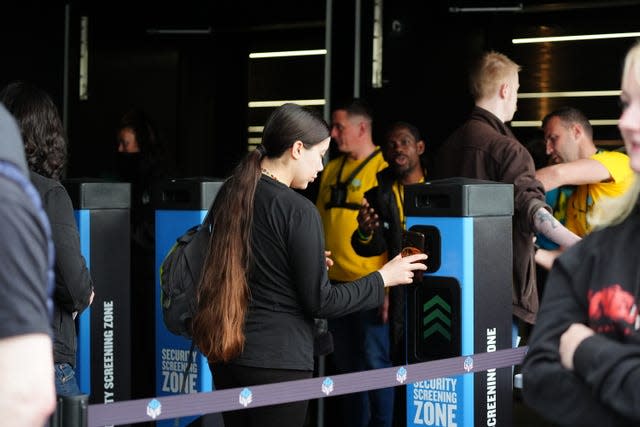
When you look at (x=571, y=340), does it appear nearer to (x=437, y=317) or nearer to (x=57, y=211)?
(x=57, y=211)

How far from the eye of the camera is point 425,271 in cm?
376

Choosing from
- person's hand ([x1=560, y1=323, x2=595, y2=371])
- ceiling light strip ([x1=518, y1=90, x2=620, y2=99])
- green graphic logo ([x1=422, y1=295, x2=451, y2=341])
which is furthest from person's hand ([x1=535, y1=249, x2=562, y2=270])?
person's hand ([x1=560, y1=323, x2=595, y2=371])

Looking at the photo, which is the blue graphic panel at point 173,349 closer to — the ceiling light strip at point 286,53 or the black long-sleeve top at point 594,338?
the black long-sleeve top at point 594,338

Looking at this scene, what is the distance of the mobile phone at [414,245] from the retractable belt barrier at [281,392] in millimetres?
289

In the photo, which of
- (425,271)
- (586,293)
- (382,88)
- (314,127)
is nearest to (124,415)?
(314,127)

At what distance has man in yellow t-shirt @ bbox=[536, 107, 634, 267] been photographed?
4562 mm

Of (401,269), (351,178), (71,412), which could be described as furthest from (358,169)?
(71,412)

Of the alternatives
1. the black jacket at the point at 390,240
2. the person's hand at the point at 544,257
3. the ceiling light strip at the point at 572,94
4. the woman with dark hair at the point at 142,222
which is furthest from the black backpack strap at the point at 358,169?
the person's hand at the point at 544,257

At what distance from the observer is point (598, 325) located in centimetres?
174

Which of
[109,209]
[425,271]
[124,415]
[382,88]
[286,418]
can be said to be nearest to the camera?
[124,415]

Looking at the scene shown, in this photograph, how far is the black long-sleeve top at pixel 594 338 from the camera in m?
1.67

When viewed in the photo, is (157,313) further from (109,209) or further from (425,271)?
(425,271)

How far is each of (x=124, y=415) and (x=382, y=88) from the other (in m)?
4.18

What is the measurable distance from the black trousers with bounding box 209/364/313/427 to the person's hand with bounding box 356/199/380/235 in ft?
7.19
